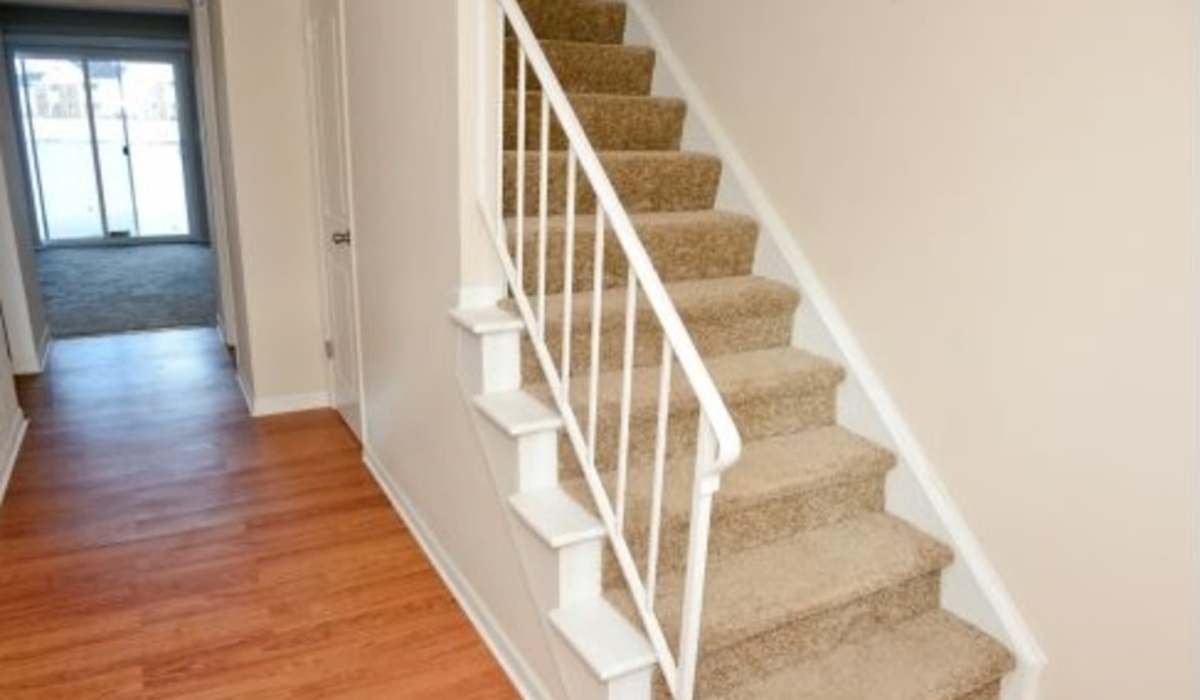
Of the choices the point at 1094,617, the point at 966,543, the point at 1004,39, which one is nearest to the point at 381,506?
the point at 966,543

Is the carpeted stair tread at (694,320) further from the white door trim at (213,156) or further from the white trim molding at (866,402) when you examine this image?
the white door trim at (213,156)

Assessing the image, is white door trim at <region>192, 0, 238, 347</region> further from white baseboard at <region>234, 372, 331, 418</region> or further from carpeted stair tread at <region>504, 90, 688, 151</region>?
carpeted stair tread at <region>504, 90, 688, 151</region>

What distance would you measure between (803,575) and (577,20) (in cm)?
225

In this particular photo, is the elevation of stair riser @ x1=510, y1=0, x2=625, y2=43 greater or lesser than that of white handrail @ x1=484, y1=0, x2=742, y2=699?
greater

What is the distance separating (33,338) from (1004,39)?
4907 mm

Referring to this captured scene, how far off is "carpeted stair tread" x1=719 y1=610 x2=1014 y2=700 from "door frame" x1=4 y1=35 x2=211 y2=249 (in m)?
7.41

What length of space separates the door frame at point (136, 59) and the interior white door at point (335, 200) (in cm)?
465

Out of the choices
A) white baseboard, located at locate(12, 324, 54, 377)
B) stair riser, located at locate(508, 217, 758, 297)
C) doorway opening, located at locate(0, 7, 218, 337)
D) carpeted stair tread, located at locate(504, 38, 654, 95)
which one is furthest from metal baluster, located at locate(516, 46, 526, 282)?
doorway opening, located at locate(0, 7, 218, 337)

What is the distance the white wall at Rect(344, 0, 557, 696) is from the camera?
7.02 feet

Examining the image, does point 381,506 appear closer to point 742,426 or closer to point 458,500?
point 458,500

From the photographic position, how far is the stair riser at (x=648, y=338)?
2.18 meters

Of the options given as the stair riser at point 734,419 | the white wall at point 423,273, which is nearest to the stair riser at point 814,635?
the white wall at point 423,273

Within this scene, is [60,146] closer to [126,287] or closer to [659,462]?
[126,287]

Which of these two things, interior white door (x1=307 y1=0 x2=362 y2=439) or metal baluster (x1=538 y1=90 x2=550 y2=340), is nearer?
metal baluster (x1=538 y1=90 x2=550 y2=340)
